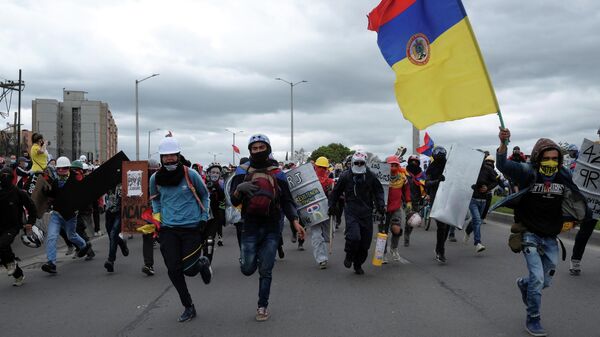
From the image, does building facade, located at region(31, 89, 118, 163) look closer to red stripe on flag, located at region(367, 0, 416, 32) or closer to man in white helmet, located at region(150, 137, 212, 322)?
red stripe on flag, located at region(367, 0, 416, 32)

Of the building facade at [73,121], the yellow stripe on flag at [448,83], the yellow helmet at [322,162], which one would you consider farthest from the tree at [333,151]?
the yellow stripe on flag at [448,83]

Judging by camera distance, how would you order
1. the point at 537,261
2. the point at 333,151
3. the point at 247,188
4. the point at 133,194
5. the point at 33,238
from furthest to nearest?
1. the point at 333,151
2. the point at 133,194
3. the point at 33,238
4. the point at 247,188
5. the point at 537,261

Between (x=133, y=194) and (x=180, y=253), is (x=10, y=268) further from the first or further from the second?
(x=180, y=253)

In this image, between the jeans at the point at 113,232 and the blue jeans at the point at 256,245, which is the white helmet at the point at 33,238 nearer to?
the jeans at the point at 113,232

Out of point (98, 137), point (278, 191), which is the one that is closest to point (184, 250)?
point (278, 191)

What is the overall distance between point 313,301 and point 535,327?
2425mm

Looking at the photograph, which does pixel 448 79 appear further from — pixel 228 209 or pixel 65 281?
pixel 65 281

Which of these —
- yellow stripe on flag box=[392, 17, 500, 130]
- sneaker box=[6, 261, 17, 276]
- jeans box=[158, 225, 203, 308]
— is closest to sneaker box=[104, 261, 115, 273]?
sneaker box=[6, 261, 17, 276]

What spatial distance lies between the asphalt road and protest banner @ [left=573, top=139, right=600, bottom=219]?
1.13m

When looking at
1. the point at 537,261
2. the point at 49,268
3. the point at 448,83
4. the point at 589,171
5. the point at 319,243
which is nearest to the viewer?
the point at 537,261

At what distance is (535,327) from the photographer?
4777 mm

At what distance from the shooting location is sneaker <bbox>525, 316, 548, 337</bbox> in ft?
15.5

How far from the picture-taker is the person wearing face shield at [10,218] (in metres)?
7.27

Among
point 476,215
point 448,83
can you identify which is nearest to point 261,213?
point 448,83
